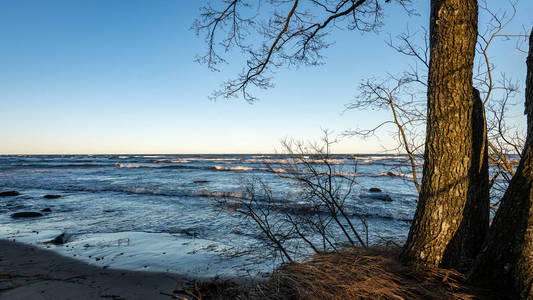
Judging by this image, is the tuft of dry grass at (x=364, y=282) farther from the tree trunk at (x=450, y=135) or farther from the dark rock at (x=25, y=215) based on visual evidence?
the dark rock at (x=25, y=215)

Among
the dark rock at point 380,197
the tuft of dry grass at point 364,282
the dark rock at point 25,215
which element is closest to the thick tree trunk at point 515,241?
the tuft of dry grass at point 364,282

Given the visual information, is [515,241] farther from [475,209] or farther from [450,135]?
[450,135]

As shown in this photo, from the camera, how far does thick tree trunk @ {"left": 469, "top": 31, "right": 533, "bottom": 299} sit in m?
1.84

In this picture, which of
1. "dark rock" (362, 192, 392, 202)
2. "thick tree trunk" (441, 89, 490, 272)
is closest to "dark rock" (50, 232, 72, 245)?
"thick tree trunk" (441, 89, 490, 272)

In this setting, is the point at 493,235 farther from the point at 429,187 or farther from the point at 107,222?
the point at 107,222

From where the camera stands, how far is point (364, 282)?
6.73 ft

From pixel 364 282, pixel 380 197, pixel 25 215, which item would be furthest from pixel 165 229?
pixel 380 197

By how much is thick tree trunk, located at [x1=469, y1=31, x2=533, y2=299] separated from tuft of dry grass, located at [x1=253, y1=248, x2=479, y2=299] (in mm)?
241

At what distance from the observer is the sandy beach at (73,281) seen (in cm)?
314

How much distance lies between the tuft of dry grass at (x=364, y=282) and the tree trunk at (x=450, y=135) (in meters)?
0.20

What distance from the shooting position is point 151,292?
331 centimetres

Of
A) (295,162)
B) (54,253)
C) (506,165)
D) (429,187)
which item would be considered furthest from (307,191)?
(54,253)

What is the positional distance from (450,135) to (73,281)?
5.05m

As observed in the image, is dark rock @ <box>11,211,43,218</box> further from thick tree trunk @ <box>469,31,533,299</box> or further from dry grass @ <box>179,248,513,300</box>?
A: thick tree trunk @ <box>469,31,533,299</box>
